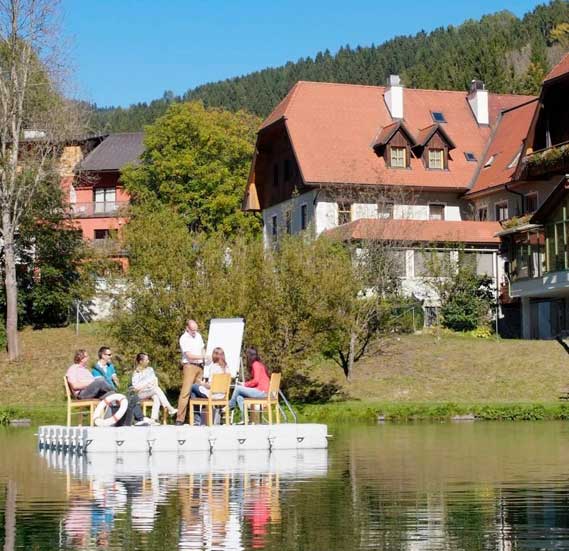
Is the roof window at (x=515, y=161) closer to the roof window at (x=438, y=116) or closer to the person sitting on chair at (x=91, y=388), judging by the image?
the roof window at (x=438, y=116)

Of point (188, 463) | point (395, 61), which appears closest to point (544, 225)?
point (188, 463)

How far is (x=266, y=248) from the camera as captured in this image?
3794 centimetres

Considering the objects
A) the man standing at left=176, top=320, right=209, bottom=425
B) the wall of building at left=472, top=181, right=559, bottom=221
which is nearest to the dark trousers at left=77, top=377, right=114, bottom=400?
the man standing at left=176, top=320, right=209, bottom=425

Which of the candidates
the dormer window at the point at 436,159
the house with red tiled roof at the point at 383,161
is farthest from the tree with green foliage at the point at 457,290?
the dormer window at the point at 436,159

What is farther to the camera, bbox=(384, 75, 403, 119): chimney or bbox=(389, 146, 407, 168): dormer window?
bbox=(384, 75, 403, 119): chimney

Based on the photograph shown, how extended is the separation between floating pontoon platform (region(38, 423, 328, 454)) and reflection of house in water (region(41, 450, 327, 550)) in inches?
8.8

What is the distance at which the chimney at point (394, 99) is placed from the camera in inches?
2625

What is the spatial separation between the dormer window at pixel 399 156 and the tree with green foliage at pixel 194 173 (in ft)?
42.6

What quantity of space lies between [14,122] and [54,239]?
8707 millimetres

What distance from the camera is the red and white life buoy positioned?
23234 millimetres

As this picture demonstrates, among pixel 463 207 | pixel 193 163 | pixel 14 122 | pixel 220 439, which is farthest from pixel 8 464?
pixel 193 163

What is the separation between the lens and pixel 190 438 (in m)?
22.3

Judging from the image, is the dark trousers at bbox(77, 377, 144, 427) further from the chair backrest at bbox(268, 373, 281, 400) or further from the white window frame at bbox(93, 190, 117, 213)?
the white window frame at bbox(93, 190, 117, 213)

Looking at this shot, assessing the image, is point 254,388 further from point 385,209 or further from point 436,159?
point 436,159
